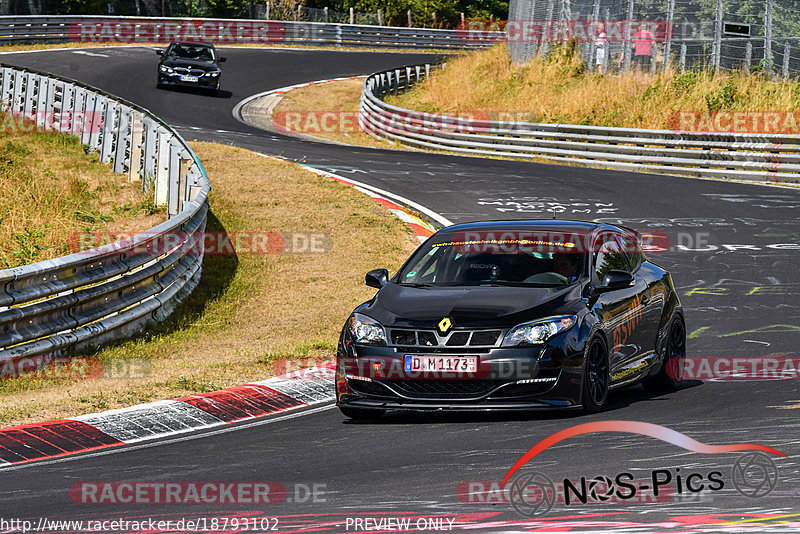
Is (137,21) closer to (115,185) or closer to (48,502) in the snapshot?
(115,185)

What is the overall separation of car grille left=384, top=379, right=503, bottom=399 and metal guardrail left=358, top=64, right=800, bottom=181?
63.5 ft

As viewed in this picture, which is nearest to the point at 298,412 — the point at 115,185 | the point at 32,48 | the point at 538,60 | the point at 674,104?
the point at 115,185

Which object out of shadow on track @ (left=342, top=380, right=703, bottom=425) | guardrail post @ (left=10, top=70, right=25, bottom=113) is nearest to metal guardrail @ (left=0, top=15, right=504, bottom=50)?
guardrail post @ (left=10, top=70, right=25, bottom=113)

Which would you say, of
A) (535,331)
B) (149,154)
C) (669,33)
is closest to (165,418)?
(535,331)

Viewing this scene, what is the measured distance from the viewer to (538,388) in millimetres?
8305

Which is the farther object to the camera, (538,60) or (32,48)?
(32,48)

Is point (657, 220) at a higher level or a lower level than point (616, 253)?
lower

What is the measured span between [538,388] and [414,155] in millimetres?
22608

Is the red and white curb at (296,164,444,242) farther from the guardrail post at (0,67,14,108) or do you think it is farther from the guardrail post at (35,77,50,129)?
the guardrail post at (0,67,14,108)

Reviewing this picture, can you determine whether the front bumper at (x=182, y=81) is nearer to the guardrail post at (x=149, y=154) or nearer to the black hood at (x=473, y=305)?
the guardrail post at (x=149, y=154)

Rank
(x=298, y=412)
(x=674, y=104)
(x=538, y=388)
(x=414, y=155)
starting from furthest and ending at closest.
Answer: (x=674, y=104)
(x=414, y=155)
(x=298, y=412)
(x=538, y=388)

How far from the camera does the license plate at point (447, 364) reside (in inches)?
327

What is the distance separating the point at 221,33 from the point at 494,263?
50459 millimetres

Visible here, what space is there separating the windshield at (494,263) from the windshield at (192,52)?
109 ft
